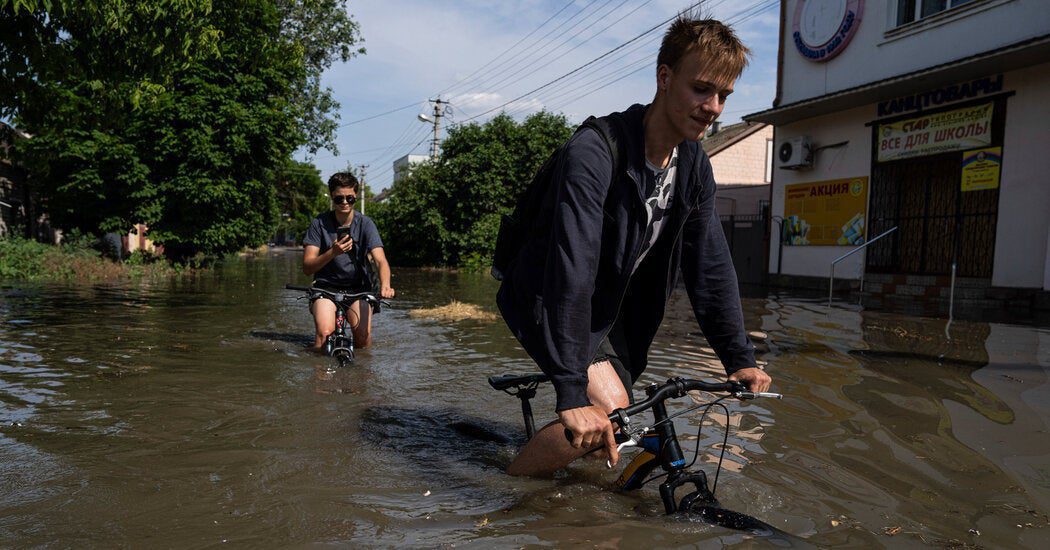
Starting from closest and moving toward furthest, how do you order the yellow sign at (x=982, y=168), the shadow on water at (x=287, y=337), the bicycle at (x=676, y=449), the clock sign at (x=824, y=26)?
the bicycle at (x=676, y=449) < the shadow on water at (x=287, y=337) < the yellow sign at (x=982, y=168) < the clock sign at (x=824, y=26)

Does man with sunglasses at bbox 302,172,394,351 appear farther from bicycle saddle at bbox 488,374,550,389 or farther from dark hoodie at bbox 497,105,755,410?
dark hoodie at bbox 497,105,755,410

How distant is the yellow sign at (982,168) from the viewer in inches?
523

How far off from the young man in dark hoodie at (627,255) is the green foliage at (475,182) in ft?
85.7

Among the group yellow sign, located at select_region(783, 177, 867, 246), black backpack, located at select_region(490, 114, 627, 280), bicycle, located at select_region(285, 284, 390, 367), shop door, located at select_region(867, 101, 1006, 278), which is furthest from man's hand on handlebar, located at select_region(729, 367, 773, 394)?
yellow sign, located at select_region(783, 177, 867, 246)

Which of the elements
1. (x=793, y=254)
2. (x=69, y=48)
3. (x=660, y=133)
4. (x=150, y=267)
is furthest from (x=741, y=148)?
(x=660, y=133)

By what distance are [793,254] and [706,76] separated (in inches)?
681

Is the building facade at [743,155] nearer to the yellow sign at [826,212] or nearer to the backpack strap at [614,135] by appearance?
the yellow sign at [826,212]

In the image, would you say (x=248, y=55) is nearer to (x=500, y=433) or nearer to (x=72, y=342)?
(x=72, y=342)

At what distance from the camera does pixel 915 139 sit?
49.2ft

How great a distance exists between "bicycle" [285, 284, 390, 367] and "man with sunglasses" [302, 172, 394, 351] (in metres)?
0.15

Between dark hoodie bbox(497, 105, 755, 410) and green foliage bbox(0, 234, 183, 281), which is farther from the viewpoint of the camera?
green foliage bbox(0, 234, 183, 281)

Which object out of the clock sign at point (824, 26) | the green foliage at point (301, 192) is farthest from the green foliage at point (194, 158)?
the clock sign at point (824, 26)

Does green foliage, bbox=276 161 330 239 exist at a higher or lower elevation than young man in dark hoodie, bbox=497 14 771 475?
higher

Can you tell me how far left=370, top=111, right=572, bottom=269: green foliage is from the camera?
96.8ft
